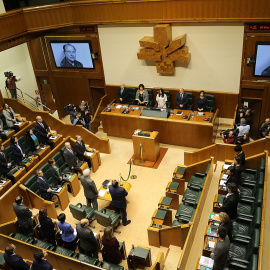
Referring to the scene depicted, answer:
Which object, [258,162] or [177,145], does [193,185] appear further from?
[177,145]

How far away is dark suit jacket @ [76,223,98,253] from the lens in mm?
5586

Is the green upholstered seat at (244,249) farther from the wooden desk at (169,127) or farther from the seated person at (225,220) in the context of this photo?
the wooden desk at (169,127)

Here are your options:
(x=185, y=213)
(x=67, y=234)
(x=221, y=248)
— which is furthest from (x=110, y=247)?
(x=221, y=248)

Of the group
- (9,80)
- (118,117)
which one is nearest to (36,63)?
(9,80)

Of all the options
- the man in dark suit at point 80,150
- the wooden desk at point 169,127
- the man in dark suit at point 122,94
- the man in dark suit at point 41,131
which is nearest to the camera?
the man in dark suit at point 80,150

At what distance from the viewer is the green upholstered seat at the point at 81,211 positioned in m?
6.47

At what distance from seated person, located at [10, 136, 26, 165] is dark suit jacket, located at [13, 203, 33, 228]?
205 cm

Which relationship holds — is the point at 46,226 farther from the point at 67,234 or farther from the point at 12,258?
the point at 12,258

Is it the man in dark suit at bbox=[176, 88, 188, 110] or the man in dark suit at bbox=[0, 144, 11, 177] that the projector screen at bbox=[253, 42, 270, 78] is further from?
the man in dark suit at bbox=[0, 144, 11, 177]

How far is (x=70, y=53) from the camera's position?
10961 millimetres

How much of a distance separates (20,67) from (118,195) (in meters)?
8.35

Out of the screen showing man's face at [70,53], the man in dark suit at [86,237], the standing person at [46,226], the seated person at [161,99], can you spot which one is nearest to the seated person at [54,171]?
the standing person at [46,226]

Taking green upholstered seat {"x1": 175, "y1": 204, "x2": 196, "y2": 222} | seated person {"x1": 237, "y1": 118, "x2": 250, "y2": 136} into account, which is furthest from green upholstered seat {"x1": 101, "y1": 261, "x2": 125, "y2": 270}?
seated person {"x1": 237, "y1": 118, "x2": 250, "y2": 136}

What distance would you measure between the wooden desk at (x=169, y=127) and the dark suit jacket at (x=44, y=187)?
10.6 feet
